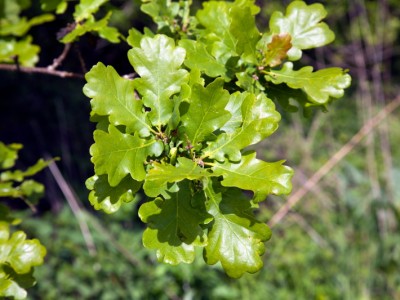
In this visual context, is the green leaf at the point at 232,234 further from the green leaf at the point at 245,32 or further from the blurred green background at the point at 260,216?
the blurred green background at the point at 260,216

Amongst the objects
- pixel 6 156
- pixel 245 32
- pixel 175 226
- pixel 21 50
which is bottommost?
pixel 6 156

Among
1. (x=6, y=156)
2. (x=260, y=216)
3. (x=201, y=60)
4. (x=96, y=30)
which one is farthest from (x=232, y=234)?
(x=260, y=216)

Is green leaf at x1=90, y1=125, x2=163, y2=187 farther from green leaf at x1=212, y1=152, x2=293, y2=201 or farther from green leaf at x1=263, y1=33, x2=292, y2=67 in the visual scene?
green leaf at x1=263, y1=33, x2=292, y2=67

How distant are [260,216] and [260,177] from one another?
2.93 metres

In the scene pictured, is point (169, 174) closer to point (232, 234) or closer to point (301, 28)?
point (232, 234)

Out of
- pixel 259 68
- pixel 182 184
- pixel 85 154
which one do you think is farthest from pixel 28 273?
pixel 85 154

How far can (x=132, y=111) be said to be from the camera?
902mm

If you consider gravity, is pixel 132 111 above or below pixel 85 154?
above

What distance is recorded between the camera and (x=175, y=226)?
89 cm


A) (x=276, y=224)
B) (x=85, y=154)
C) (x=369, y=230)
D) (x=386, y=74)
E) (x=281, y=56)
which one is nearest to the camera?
(x=281, y=56)

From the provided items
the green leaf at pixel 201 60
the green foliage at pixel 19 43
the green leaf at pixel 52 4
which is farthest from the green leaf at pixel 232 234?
the green foliage at pixel 19 43

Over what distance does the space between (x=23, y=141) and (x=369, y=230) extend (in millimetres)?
3009

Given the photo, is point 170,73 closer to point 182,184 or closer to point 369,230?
point 182,184

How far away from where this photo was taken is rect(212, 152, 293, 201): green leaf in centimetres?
83
